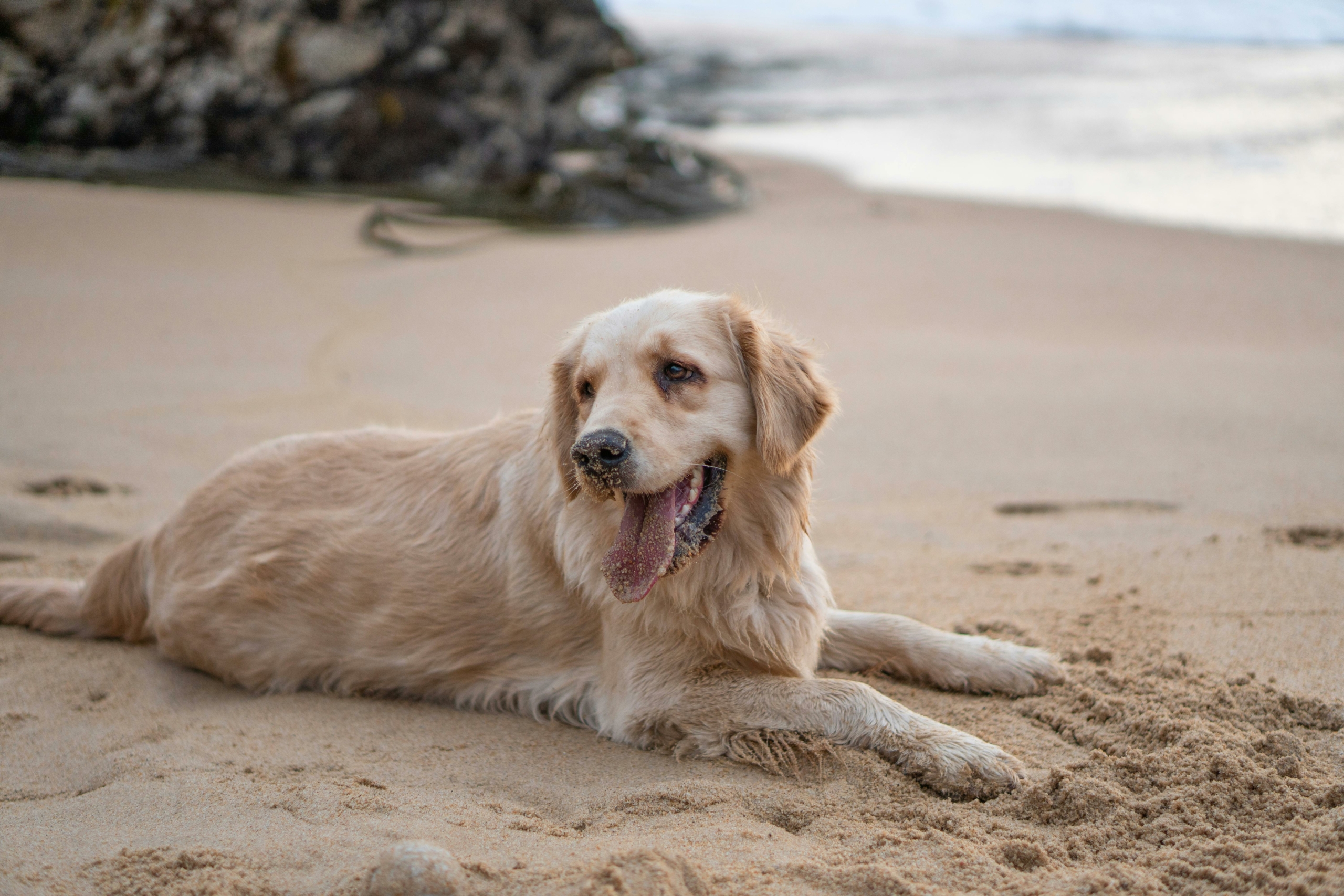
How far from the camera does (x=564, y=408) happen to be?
3.62m

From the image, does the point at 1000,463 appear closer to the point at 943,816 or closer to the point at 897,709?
the point at 897,709

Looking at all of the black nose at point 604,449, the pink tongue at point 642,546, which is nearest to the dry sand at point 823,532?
the pink tongue at point 642,546

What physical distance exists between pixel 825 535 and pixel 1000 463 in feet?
4.36

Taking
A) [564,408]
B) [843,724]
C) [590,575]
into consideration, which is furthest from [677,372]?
[843,724]

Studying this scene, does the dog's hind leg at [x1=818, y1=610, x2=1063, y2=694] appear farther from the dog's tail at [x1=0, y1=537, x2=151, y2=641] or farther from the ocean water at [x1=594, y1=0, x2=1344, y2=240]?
the ocean water at [x1=594, y1=0, x2=1344, y2=240]

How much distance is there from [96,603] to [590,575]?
2.20m

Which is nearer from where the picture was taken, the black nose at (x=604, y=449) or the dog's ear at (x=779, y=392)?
the black nose at (x=604, y=449)

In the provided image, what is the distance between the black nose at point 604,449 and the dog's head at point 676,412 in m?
0.01

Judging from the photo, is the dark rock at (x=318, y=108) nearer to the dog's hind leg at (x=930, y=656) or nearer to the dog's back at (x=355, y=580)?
the dog's back at (x=355, y=580)

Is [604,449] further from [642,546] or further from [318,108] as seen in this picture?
[318,108]

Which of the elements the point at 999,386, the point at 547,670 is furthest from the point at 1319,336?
the point at 547,670

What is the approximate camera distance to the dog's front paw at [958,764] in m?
3.04

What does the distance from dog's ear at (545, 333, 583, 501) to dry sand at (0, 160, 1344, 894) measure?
99 cm

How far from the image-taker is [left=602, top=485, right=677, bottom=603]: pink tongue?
126 inches
